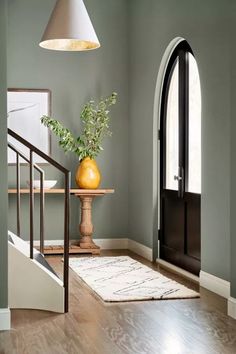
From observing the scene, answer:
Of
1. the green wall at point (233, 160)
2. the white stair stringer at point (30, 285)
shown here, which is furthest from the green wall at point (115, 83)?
the white stair stringer at point (30, 285)

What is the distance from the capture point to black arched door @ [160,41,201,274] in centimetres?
668

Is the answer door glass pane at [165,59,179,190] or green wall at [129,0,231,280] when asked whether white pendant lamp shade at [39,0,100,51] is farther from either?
door glass pane at [165,59,179,190]

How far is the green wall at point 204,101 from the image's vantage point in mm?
5746

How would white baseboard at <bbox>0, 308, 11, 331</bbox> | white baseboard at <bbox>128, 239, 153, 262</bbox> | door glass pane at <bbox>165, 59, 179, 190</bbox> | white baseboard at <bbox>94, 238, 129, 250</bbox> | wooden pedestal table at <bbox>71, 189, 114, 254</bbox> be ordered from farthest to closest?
white baseboard at <bbox>94, 238, 129, 250</bbox> < wooden pedestal table at <bbox>71, 189, 114, 254</bbox> < white baseboard at <bbox>128, 239, 153, 262</bbox> < door glass pane at <bbox>165, 59, 179, 190</bbox> < white baseboard at <bbox>0, 308, 11, 331</bbox>

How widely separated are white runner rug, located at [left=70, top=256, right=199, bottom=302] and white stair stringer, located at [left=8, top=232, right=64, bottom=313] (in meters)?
0.54

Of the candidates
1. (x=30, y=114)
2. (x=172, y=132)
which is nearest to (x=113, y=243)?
(x=30, y=114)

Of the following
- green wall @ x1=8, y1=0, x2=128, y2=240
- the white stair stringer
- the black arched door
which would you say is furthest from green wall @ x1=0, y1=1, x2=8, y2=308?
green wall @ x1=8, y1=0, x2=128, y2=240

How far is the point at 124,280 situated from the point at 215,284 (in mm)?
918

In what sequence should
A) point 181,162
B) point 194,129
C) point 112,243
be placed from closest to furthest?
point 194,129
point 181,162
point 112,243

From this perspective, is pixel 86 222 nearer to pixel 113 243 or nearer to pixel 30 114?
pixel 113 243

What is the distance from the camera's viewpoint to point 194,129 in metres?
6.77

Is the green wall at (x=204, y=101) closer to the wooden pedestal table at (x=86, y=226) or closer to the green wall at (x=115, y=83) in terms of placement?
the green wall at (x=115, y=83)

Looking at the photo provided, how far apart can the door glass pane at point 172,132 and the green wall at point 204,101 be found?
0.29 m

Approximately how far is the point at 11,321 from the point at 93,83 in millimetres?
4583
